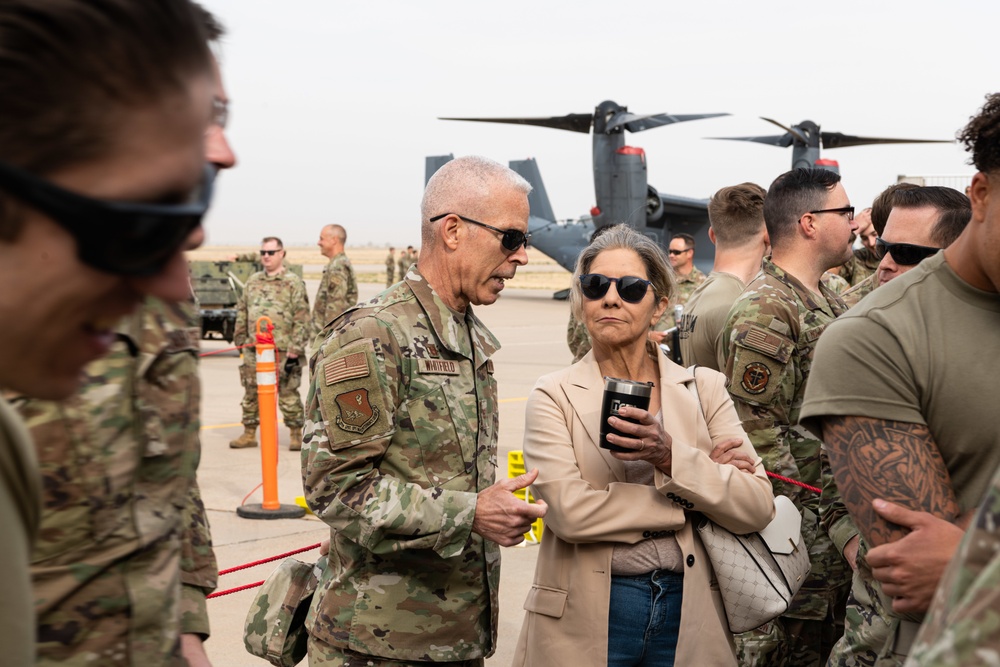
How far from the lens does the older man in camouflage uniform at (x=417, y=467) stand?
2.79 metres

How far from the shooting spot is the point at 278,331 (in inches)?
443

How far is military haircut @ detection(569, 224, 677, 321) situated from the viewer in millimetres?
3525

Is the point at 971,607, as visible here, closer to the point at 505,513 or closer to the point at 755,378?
the point at 505,513

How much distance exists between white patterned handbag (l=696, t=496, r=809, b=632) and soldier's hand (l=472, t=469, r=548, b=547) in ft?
2.08

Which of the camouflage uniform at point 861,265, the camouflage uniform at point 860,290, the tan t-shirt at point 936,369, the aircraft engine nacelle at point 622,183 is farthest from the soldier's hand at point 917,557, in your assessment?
the aircraft engine nacelle at point 622,183

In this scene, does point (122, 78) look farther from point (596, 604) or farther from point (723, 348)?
point (723, 348)

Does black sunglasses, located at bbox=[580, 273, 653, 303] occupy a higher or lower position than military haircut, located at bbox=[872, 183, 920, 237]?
lower

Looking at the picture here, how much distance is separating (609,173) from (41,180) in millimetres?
A: 24724

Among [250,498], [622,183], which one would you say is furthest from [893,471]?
[622,183]

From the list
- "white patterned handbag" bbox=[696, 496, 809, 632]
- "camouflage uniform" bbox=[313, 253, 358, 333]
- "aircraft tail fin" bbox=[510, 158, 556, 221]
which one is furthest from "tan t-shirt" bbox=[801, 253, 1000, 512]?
"aircraft tail fin" bbox=[510, 158, 556, 221]

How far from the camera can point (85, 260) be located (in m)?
0.91

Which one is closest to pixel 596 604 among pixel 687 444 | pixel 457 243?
pixel 687 444

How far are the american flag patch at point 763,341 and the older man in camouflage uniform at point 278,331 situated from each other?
736cm

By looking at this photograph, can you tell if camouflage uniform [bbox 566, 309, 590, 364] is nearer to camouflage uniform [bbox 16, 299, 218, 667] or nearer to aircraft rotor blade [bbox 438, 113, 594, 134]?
camouflage uniform [bbox 16, 299, 218, 667]
